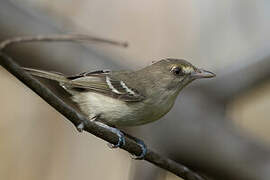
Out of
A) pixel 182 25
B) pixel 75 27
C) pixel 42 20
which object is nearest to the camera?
pixel 42 20

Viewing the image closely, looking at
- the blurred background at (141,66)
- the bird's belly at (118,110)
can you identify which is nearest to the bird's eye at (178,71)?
the bird's belly at (118,110)

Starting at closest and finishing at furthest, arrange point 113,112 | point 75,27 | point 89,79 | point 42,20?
point 113,112 → point 89,79 → point 42,20 → point 75,27

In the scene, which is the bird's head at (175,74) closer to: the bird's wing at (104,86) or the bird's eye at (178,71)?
the bird's eye at (178,71)

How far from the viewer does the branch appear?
81.5 inches

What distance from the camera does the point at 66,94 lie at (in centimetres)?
396

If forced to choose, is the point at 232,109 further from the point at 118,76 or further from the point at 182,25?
the point at 118,76

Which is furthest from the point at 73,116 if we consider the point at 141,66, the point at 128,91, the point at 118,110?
the point at 141,66

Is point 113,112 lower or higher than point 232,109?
higher

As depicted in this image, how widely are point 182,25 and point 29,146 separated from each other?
7.00ft

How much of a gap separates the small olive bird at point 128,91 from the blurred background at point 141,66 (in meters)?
0.88

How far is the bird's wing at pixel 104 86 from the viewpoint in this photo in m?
3.72

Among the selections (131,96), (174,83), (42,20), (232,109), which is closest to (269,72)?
(232,109)

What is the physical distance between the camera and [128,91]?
3.80 meters

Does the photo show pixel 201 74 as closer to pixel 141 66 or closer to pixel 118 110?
pixel 118 110
